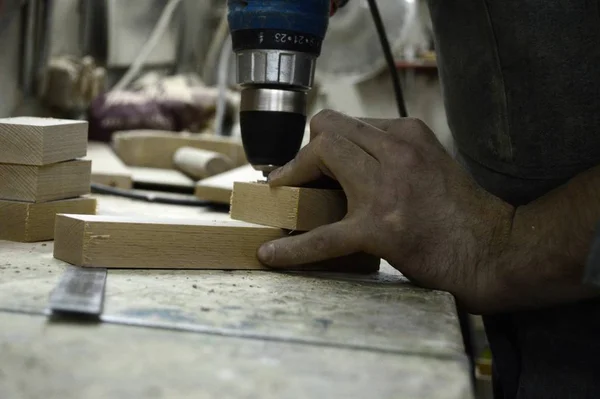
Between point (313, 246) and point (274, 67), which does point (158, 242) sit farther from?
point (274, 67)

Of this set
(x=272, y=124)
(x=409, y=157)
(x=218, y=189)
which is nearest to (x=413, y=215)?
(x=409, y=157)

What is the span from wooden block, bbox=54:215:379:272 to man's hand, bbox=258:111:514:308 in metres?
0.08

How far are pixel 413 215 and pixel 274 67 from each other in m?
0.34

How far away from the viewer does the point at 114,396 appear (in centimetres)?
62

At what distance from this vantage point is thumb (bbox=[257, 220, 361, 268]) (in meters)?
1.13

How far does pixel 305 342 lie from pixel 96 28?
A: 3.28m

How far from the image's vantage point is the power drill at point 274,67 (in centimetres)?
123

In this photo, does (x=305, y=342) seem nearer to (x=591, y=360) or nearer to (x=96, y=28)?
(x=591, y=360)

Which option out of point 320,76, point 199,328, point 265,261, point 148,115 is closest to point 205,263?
point 265,261

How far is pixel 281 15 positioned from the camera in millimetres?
1215

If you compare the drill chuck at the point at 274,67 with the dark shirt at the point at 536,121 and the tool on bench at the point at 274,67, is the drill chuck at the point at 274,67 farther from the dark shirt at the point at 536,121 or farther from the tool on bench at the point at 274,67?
the dark shirt at the point at 536,121

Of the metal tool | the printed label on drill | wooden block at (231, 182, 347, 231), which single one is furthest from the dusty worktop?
the printed label on drill

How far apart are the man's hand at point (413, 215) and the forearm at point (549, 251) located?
0.02 metres

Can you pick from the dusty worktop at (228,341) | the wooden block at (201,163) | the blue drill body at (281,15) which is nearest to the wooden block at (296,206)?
the dusty worktop at (228,341)
